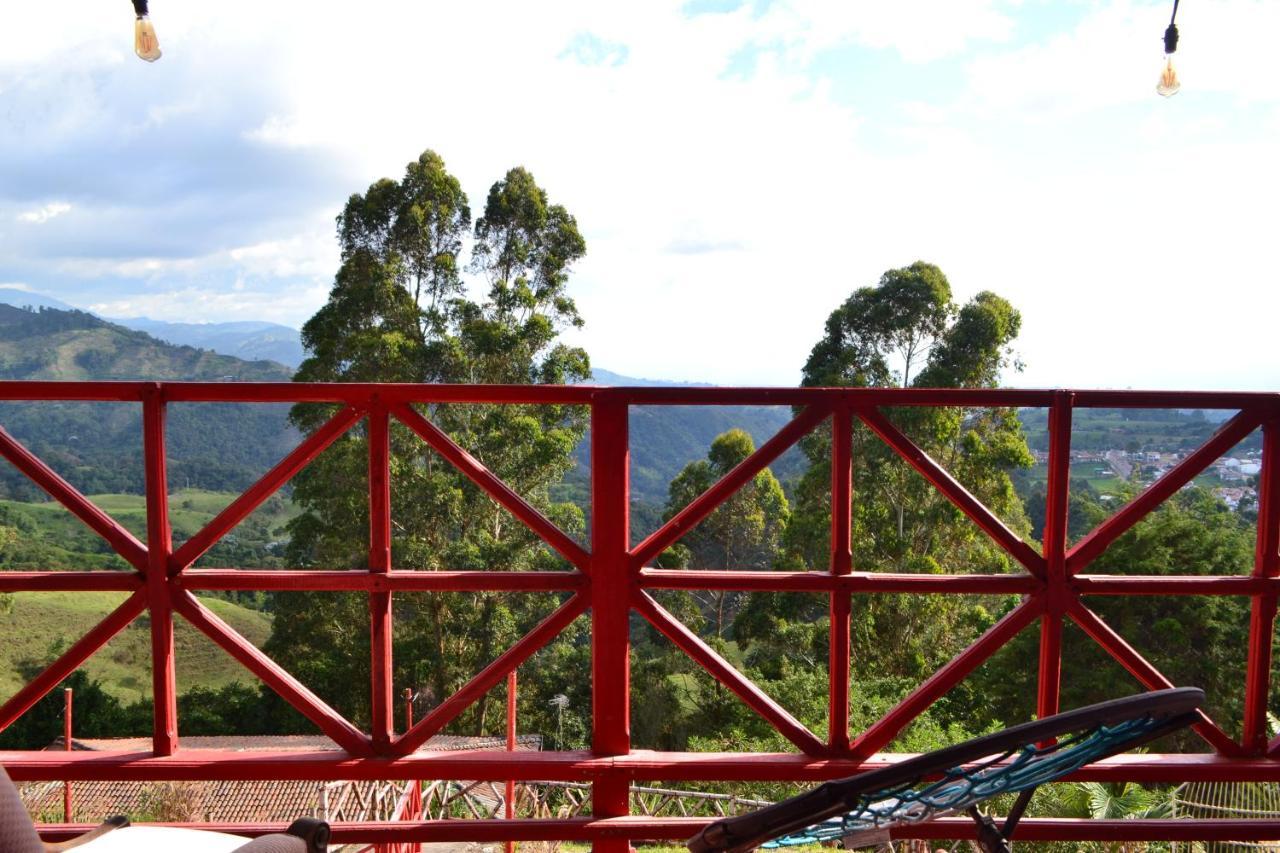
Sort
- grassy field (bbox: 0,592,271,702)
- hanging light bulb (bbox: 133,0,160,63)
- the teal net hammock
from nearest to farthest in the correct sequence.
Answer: the teal net hammock < hanging light bulb (bbox: 133,0,160,63) < grassy field (bbox: 0,592,271,702)

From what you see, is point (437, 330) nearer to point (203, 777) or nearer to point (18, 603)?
point (203, 777)

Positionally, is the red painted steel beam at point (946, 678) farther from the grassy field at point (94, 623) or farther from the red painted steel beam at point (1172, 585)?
the grassy field at point (94, 623)

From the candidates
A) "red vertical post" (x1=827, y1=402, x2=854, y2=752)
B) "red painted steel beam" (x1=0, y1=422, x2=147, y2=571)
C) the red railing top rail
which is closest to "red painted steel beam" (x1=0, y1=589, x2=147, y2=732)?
"red painted steel beam" (x1=0, y1=422, x2=147, y2=571)

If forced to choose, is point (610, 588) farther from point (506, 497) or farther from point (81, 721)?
point (81, 721)

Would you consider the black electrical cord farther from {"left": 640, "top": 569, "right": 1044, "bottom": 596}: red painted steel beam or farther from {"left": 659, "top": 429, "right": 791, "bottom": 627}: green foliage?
{"left": 659, "top": 429, "right": 791, "bottom": 627}: green foliage

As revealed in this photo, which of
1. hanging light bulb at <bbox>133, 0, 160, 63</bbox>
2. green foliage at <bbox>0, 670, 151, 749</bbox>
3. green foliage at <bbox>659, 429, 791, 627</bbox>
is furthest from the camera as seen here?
green foliage at <bbox>0, 670, 151, 749</bbox>

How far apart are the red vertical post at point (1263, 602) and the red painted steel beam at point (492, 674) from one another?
223 centimetres

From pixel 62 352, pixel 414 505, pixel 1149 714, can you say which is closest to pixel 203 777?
pixel 1149 714

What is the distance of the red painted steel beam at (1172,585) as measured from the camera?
319cm

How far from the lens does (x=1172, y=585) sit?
3203mm

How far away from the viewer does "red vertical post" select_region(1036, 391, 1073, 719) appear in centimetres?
322

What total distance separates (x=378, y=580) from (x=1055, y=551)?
2.23 metres

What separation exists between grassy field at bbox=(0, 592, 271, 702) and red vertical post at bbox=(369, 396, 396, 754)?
28.1m

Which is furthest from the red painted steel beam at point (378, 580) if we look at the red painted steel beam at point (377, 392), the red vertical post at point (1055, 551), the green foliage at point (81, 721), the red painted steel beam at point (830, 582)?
the green foliage at point (81, 721)
